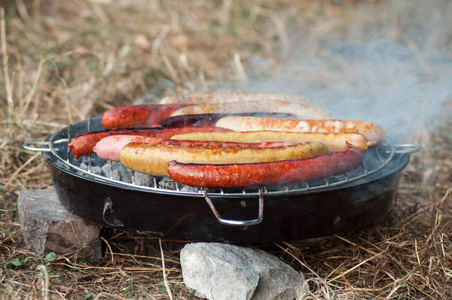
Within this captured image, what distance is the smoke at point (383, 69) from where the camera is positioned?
17.5 ft

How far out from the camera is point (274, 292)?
2.68m

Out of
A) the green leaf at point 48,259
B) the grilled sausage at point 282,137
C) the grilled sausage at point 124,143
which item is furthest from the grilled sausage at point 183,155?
the green leaf at point 48,259

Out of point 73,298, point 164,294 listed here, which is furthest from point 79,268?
point 164,294

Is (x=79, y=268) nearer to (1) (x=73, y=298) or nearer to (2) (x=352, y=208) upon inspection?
(1) (x=73, y=298)

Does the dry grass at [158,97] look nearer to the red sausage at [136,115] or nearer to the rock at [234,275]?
the rock at [234,275]

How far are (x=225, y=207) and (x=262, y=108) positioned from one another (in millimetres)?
1322

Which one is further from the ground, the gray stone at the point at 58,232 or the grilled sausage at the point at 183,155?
the grilled sausage at the point at 183,155

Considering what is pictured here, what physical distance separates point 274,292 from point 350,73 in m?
5.48

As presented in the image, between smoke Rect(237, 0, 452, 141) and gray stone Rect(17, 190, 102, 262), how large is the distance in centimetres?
240

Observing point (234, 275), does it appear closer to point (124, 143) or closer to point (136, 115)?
point (124, 143)

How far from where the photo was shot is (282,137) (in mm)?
3074

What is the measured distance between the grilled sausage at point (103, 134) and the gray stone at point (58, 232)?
481 millimetres

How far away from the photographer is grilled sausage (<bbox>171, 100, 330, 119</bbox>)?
3543mm

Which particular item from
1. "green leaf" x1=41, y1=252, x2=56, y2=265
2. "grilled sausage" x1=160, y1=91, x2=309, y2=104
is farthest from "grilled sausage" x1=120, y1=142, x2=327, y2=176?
"grilled sausage" x1=160, y1=91, x2=309, y2=104
